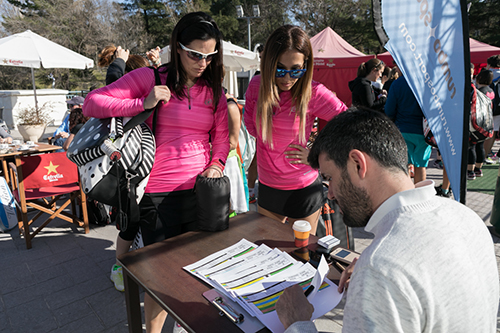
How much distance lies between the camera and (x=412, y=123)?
156 inches

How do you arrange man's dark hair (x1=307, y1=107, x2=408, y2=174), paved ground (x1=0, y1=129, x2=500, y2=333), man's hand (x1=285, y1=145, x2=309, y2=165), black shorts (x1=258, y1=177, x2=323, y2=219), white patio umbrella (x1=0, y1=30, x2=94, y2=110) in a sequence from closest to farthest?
1. man's dark hair (x1=307, y1=107, x2=408, y2=174)
2. man's hand (x1=285, y1=145, x2=309, y2=165)
3. black shorts (x1=258, y1=177, x2=323, y2=219)
4. paved ground (x1=0, y1=129, x2=500, y2=333)
5. white patio umbrella (x1=0, y1=30, x2=94, y2=110)

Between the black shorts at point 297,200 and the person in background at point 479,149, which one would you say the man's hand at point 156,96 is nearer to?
the black shorts at point 297,200

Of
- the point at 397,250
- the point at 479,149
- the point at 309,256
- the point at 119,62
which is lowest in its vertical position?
the point at 479,149

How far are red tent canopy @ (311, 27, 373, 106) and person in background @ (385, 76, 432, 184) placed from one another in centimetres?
396

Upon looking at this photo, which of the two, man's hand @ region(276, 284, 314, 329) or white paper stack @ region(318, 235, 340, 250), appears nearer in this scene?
man's hand @ region(276, 284, 314, 329)

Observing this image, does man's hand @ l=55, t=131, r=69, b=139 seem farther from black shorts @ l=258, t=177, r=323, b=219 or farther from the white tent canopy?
black shorts @ l=258, t=177, r=323, b=219

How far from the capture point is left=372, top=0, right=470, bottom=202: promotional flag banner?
145cm

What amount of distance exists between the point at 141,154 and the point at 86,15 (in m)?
27.5

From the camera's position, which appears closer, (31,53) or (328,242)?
(328,242)

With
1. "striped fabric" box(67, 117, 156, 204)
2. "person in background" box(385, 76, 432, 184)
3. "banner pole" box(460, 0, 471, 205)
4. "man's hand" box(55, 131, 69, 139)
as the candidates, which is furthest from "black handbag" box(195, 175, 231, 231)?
"man's hand" box(55, 131, 69, 139)

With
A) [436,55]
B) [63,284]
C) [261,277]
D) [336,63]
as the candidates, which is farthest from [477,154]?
[63,284]

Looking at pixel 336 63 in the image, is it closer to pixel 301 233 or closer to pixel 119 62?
pixel 119 62

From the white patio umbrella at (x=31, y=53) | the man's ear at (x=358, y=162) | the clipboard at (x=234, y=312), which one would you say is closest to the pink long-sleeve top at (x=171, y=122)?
the clipboard at (x=234, y=312)

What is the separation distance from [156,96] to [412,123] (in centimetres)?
338
